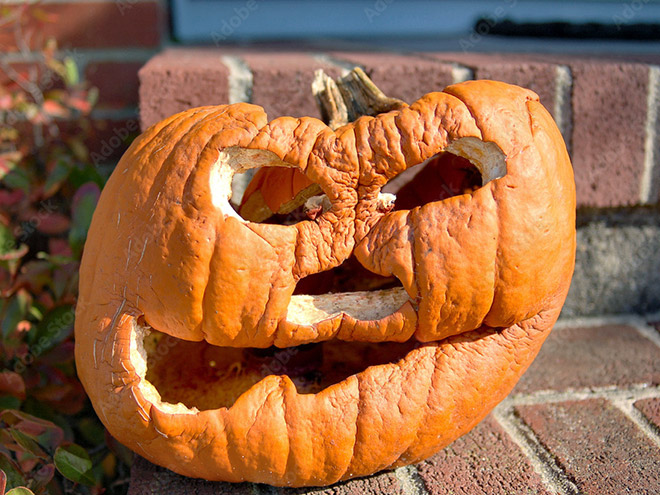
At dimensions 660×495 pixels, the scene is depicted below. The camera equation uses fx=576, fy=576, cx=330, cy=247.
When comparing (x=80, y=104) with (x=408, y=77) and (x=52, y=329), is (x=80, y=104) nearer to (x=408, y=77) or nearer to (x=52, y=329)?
(x=52, y=329)

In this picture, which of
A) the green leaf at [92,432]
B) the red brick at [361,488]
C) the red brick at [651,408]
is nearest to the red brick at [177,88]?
the green leaf at [92,432]

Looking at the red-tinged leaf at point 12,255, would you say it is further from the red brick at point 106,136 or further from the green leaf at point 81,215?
the red brick at point 106,136

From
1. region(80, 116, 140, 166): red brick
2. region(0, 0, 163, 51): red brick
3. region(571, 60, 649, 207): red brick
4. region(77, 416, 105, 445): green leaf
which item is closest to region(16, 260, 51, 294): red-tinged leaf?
region(77, 416, 105, 445): green leaf

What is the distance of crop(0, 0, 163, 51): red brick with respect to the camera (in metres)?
1.96

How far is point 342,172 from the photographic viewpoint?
95cm

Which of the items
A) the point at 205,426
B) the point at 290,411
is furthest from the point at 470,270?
the point at 205,426

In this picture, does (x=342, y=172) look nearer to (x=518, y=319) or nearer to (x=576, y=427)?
(x=518, y=319)

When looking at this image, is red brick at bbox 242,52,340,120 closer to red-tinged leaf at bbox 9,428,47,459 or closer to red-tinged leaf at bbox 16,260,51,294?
red-tinged leaf at bbox 16,260,51,294

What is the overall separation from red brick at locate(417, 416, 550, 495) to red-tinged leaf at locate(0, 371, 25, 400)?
0.88m

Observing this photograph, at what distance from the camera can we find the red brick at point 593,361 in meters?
1.39

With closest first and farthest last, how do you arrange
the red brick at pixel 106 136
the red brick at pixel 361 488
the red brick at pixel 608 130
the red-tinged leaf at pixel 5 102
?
1. the red brick at pixel 361 488
2. the red brick at pixel 608 130
3. the red-tinged leaf at pixel 5 102
4. the red brick at pixel 106 136

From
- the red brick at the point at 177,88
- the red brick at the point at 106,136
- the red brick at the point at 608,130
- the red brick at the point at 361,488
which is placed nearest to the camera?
the red brick at the point at 361,488

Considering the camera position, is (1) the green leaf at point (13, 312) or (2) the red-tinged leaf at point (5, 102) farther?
(2) the red-tinged leaf at point (5, 102)

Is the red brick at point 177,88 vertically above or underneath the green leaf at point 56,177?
above
